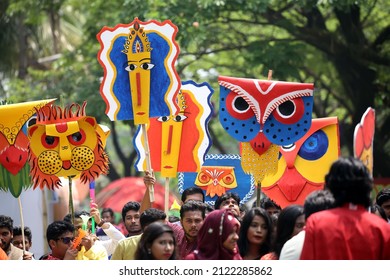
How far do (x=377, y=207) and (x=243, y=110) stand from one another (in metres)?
1.41

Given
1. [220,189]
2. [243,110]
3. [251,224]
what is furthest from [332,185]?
[220,189]

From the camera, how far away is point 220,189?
38.0 feet

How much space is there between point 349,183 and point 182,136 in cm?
429

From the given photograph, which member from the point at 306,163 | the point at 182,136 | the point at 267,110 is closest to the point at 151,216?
the point at 267,110

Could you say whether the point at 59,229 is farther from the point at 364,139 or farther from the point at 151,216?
the point at 364,139

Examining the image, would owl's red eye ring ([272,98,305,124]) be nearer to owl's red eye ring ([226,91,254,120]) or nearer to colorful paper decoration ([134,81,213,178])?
owl's red eye ring ([226,91,254,120])

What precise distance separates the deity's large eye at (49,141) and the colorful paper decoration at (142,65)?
51cm

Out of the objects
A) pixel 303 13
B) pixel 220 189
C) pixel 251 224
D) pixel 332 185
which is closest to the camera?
pixel 332 185

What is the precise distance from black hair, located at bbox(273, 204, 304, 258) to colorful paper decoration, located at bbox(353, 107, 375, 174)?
546 millimetres

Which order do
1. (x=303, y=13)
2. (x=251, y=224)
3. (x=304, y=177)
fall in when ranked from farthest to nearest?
1. (x=303, y=13)
2. (x=304, y=177)
3. (x=251, y=224)

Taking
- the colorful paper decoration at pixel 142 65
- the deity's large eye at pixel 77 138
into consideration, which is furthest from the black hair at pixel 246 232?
the deity's large eye at pixel 77 138

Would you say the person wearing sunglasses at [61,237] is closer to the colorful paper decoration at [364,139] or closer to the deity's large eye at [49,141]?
the deity's large eye at [49,141]

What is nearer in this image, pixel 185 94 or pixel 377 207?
pixel 377 207
